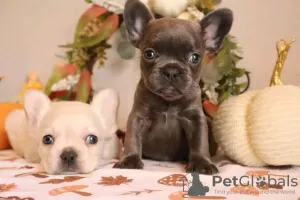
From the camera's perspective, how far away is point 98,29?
1.68 metres

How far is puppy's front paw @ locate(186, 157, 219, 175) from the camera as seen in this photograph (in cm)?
110

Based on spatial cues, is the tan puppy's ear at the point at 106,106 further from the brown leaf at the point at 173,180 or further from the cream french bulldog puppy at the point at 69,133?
the brown leaf at the point at 173,180

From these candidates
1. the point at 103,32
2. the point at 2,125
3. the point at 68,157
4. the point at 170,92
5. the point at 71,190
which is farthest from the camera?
the point at 103,32

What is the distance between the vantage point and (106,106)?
1254 millimetres

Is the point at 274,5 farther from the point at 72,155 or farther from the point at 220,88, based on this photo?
the point at 72,155

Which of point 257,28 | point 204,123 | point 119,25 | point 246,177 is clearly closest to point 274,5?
point 257,28

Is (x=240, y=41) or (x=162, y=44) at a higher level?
(x=240, y=41)

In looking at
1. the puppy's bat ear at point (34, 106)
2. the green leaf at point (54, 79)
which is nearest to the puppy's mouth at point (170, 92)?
the puppy's bat ear at point (34, 106)

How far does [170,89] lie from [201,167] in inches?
8.7

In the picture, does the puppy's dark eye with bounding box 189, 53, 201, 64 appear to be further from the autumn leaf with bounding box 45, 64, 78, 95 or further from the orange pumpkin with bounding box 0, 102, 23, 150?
the orange pumpkin with bounding box 0, 102, 23, 150

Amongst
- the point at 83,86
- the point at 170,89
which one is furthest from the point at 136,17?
the point at 83,86

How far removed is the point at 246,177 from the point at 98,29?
2.96 feet

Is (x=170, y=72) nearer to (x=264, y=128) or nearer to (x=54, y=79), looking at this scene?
(x=264, y=128)

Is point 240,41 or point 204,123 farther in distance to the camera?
point 240,41
